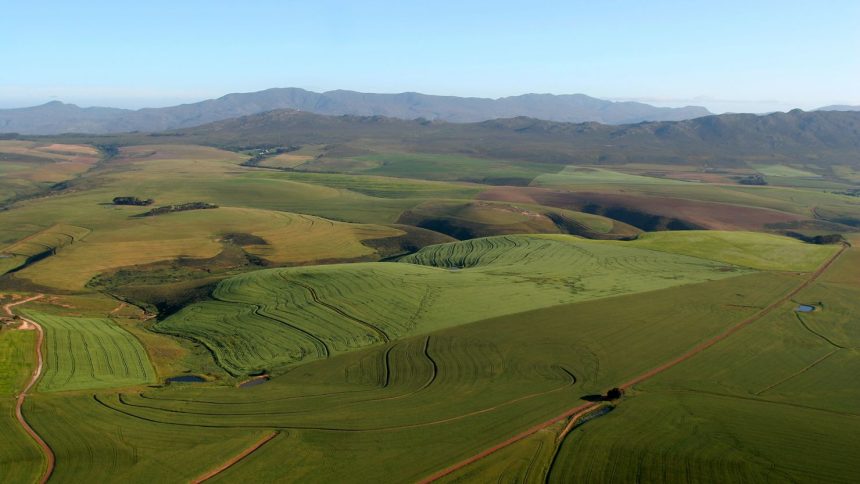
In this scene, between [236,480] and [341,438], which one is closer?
[236,480]

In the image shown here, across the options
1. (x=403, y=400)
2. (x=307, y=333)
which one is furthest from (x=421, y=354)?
(x=307, y=333)

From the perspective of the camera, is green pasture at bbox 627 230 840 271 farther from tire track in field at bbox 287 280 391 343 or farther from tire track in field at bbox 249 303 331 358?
tire track in field at bbox 249 303 331 358

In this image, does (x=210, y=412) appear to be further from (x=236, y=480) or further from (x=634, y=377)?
(x=634, y=377)

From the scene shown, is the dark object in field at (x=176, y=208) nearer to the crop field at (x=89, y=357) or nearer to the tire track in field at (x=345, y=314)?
the tire track in field at (x=345, y=314)

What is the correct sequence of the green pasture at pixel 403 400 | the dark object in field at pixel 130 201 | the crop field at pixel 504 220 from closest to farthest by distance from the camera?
the green pasture at pixel 403 400, the crop field at pixel 504 220, the dark object in field at pixel 130 201

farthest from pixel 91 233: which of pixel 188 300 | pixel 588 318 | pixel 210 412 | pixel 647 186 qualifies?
pixel 647 186

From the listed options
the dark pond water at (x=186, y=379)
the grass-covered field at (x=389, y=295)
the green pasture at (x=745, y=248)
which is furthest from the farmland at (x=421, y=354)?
the green pasture at (x=745, y=248)
